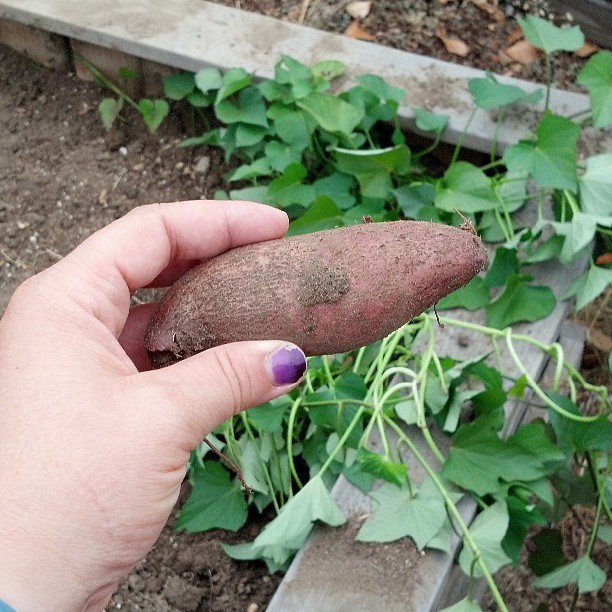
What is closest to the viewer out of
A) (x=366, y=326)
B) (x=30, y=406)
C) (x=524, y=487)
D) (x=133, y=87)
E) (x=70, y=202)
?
(x=30, y=406)

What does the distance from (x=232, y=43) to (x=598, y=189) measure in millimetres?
932

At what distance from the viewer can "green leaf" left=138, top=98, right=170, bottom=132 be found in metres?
1.85

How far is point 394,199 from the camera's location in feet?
5.41

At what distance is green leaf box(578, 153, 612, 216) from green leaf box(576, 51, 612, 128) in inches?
3.2

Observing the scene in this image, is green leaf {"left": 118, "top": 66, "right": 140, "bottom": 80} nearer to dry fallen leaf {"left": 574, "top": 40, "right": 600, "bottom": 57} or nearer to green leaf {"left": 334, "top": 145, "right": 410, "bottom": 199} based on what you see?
green leaf {"left": 334, "top": 145, "right": 410, "bottom": 199}

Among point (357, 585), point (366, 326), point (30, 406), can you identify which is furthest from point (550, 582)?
point (30, 406)

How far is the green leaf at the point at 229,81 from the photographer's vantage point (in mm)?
1680

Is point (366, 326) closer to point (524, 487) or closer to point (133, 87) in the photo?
point (524, 487)

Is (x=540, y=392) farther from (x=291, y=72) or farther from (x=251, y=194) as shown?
(x=291, y=72)

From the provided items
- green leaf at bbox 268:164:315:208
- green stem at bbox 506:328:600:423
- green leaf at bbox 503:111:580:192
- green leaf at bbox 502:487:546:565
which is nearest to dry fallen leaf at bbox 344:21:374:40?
green leaf at bbox 268:164:315:208

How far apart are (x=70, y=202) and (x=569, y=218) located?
1142 millimetres

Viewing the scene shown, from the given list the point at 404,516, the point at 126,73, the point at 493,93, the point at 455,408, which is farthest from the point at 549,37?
the point at 404,516

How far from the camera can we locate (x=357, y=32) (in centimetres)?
212

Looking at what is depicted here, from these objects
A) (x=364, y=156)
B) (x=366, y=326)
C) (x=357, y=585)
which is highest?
(x=366, y=326)
